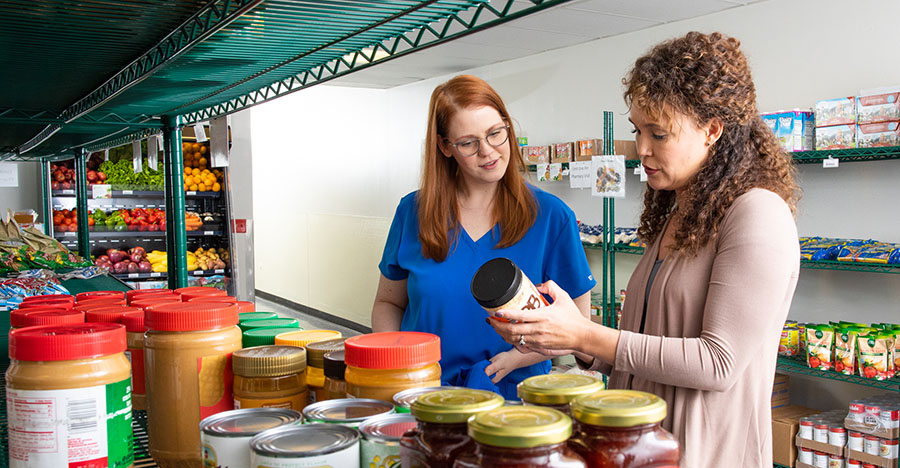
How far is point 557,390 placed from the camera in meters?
0.73

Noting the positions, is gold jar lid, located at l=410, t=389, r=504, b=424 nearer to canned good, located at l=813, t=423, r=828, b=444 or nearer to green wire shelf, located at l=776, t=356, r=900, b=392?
green wire shelf, located at l=776, t=356, r=900, b=392

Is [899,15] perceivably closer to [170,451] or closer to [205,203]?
[170,451]

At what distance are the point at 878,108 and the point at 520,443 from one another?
A: 3.22 m

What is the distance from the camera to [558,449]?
590 mm

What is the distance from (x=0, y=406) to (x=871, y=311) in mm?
3687

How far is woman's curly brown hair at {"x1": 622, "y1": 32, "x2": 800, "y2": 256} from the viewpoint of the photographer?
3.98ft

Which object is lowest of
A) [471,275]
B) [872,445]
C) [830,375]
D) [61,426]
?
[872,445]

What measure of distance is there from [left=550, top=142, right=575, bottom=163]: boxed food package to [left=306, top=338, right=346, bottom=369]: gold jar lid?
12.2ft

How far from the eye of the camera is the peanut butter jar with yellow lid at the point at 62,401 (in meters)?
0.89

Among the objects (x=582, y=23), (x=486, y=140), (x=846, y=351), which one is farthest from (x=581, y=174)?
(x=486, y=140)

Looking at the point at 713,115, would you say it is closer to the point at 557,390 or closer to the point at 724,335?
the point at 724,335

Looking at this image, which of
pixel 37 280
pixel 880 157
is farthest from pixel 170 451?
pixel 880 157

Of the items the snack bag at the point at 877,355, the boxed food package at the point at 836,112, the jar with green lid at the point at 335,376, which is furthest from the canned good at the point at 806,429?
the jar with green lid at the point at 335,376

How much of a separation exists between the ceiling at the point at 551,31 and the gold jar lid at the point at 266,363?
7.83 feet
